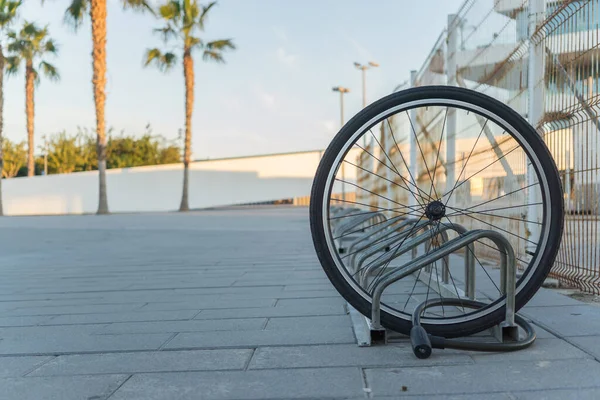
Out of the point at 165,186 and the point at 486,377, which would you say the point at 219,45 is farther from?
the point at 486,377

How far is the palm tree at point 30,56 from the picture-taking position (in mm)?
28625

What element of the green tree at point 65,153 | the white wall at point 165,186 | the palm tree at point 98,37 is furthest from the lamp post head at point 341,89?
the green tree at point 65,153

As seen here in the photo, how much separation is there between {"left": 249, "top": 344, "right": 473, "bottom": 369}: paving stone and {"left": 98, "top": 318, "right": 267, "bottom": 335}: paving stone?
549 mm

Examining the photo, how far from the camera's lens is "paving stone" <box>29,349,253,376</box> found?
2393 millimetres

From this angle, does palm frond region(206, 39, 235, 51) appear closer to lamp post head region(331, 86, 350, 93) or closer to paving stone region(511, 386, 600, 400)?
lamp post head region(331, 86, 350, 93)

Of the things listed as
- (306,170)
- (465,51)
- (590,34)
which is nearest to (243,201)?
(306,170)

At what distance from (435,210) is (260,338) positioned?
111 cm

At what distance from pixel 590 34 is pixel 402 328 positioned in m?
2.26

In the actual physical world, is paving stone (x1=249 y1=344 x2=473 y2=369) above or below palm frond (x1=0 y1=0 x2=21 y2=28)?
below

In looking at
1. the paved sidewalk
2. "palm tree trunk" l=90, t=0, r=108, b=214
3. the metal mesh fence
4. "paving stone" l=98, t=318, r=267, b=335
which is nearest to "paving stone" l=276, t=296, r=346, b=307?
the paved sidewalk

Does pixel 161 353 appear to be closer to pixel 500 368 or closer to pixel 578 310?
pixel 500 368

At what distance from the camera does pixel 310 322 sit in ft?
10.7

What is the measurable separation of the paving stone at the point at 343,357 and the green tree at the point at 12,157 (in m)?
56.7

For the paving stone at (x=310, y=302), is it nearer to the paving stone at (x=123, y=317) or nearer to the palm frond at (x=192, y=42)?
the paving stone at (x=123, y=317)
